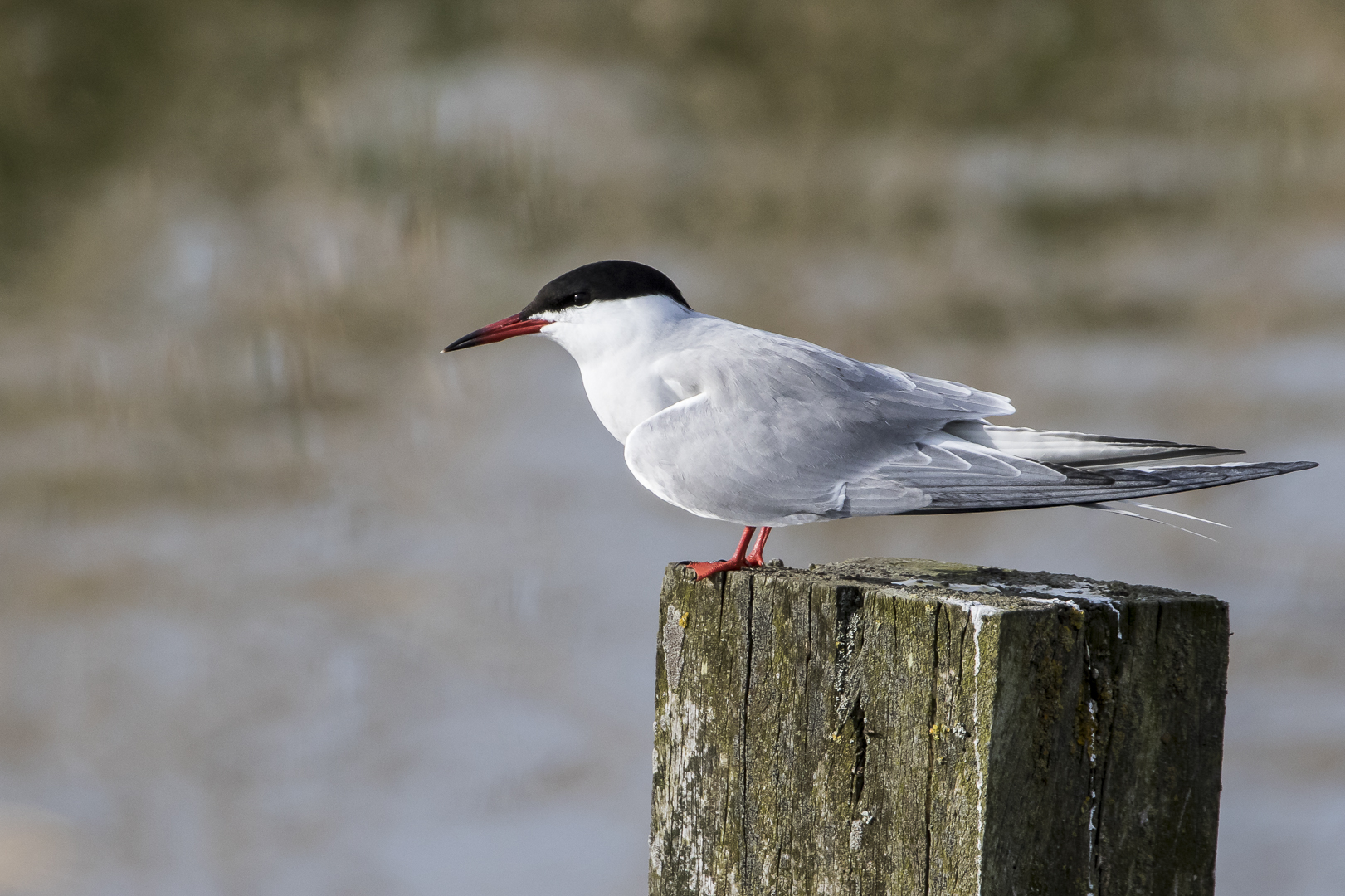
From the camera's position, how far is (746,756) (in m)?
2.48

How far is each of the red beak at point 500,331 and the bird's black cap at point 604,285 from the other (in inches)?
2.6

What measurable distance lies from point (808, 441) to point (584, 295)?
0.90 m

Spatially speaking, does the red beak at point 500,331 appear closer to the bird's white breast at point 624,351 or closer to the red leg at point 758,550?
the bird's white breast at point 624,351

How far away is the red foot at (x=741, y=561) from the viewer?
8.72 ft

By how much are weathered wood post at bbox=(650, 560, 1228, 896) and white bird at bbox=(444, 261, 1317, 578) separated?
26 centimetres

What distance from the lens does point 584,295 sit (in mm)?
3455

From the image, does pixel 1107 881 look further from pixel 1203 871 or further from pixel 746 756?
pixel 746 756

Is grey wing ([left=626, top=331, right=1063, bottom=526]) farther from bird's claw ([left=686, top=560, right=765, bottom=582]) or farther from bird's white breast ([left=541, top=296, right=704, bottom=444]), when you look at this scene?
bird's claw ([left=686, top=560, right=765, bottom=582])

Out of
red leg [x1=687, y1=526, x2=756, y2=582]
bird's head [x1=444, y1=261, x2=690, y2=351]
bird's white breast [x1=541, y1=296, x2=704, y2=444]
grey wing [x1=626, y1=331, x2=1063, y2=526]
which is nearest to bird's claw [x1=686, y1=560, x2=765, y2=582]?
red leg [x1=687, y1=526, x2=756, y2=582]

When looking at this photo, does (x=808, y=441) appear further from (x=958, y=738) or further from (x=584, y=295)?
(x=958, y=738)

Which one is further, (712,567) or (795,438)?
(795,438)

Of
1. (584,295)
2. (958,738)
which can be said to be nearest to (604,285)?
(584,295)

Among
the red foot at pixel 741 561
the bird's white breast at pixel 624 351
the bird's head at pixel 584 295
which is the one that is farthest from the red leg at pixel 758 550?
the bird's head at pixel 584 295

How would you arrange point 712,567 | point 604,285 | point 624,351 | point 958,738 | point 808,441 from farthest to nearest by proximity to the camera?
point 604,285 → point 624,351 → point 808,441 → point 712,567 → point 958,738
